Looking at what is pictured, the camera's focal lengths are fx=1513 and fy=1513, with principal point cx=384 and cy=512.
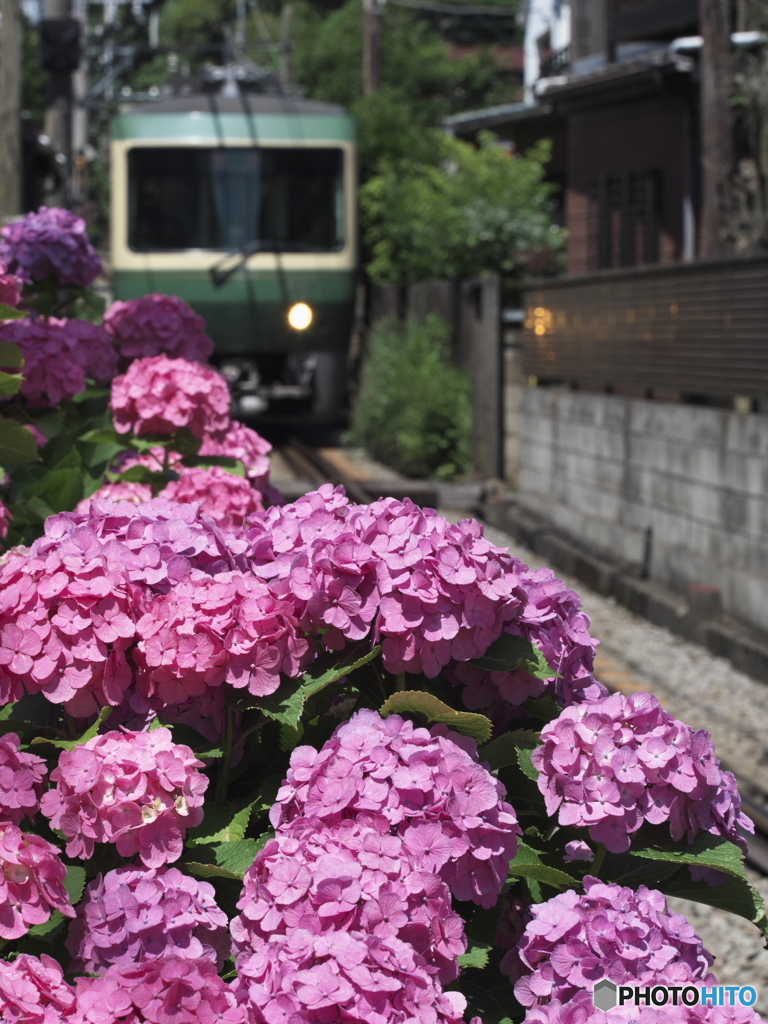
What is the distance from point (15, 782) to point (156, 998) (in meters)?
0.36

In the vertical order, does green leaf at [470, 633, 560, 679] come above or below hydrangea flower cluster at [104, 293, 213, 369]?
below

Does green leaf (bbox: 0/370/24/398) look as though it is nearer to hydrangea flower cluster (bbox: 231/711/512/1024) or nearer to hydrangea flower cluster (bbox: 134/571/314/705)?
hydrangea flower cluster (bbox: 134/571/314/705)

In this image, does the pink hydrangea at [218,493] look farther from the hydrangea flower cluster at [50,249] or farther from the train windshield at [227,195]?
the train windshield at [227,195]

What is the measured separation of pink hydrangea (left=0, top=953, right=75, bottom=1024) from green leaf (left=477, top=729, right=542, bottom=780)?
2.04ft

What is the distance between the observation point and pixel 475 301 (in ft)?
48.6

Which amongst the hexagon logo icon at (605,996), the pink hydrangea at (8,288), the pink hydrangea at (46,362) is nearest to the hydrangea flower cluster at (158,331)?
A: the pink hydrangea at (46,362)

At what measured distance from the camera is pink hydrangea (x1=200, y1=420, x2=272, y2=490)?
168 inches

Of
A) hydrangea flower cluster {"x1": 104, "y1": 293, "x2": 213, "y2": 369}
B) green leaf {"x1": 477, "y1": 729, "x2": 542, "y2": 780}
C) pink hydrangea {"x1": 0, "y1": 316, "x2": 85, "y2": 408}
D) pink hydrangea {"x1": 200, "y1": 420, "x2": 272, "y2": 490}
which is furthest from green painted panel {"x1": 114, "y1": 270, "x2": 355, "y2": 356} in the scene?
green leaf {"x1": 477, "y1": 729, "x2": 542, "y2": 780}

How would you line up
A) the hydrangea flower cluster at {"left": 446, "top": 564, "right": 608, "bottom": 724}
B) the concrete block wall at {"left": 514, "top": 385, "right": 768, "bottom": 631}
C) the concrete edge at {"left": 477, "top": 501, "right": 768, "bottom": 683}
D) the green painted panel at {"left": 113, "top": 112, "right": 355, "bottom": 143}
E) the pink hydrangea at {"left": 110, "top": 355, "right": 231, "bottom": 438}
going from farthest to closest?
the green painted panel at {"left": 113, "top": 112, "right": 355, "bottom": 143}
the concrete block wall at {"left": 514, "top": 385, "right": 768, "bottom": 631}
the concrete edge at {"left": 477, "top": 501, "right": 768, "bottom": 683}
the pink hydrangea at {"left": 110, "top": 355, "right": 231, "bottom": 438}
the hydrangea flower cluster at {"left": 446, "top": 564, "right": 608, "bottom": 724}

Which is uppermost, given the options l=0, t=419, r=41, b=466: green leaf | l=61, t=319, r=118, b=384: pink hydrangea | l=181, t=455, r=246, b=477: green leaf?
l=61, t=319, r=118, b=384: pink hydrangea

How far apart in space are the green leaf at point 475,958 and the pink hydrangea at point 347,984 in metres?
0.13

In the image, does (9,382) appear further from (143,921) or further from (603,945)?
(603,945)

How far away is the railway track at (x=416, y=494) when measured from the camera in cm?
513

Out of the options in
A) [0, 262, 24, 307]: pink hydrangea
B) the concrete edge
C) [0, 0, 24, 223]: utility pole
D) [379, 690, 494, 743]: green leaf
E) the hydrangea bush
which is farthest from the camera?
[0, 0, 24, 223]: utility pole
